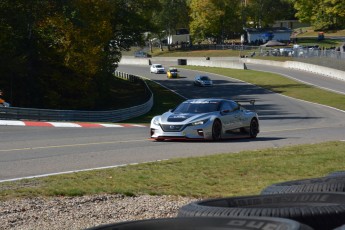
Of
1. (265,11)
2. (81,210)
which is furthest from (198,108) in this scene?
(265,11)

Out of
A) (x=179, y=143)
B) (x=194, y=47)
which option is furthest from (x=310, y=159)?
(x=194, y=47)

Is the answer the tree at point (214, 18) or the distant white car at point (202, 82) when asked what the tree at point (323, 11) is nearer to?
the distant white car at point (202, 82)

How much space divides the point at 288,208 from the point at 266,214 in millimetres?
276

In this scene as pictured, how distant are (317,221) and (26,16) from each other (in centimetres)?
4296

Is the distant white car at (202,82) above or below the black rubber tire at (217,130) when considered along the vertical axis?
below

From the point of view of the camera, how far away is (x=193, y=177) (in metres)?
11.5

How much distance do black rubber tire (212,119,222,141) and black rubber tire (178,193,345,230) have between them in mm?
15501

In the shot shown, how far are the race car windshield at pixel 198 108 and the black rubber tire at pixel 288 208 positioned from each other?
1624cm

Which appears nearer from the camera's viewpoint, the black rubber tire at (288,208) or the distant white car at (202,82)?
the black rubber tire at (288,208)

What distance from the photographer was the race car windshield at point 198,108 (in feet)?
72.6

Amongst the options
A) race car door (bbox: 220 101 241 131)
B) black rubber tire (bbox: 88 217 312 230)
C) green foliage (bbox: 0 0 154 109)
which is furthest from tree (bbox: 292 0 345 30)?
black rubber tire (bbox: 88 217 312 230)

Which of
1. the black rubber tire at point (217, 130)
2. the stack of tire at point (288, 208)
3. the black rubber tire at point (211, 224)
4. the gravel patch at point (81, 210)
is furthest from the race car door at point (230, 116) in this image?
the black rubber tire at point (211, 224)

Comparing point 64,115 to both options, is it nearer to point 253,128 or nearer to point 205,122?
point 253,128

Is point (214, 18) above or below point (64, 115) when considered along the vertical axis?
above
